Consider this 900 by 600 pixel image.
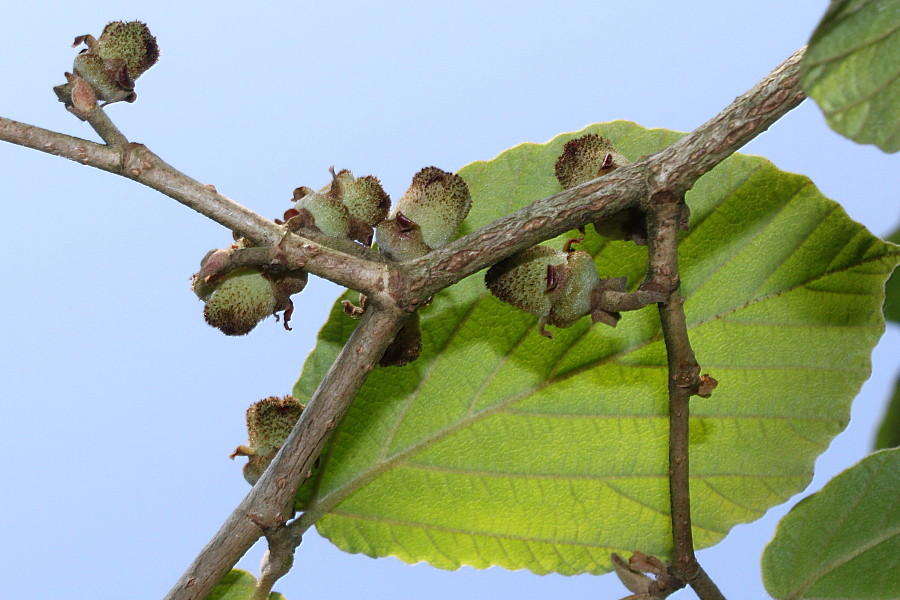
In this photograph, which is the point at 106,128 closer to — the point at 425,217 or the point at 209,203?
the point at 209,203

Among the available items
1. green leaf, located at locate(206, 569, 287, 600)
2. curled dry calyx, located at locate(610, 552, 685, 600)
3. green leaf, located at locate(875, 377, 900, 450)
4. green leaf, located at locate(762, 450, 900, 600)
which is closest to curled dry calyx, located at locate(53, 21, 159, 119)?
green leaf, located at locate(206, 569, 287, 600)

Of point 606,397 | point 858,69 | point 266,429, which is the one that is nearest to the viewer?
point 858,69

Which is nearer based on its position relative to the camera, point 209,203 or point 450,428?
point 209,203

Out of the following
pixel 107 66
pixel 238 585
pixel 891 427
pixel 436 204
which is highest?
pixel 891 427

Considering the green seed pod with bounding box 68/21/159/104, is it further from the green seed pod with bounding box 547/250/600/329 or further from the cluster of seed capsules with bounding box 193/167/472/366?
the green seed pod with bounding box 547/250/600/329

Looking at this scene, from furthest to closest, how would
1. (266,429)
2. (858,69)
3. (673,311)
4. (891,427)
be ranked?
(891,427)
(266,429)
(673,311)
(858,69)

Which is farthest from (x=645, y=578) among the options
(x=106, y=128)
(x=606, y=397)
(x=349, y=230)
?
(x=106, y=128)

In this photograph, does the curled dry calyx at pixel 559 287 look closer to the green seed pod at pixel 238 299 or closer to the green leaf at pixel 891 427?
the green seed pod at pixel 238 299

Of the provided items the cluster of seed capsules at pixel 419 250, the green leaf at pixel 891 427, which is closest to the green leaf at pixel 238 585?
the cluster of seed capsules at pixel 419 250
